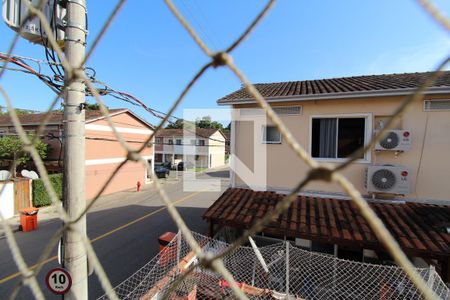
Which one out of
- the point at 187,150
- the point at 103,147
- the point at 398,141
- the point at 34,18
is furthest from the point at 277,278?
the point at 187,150

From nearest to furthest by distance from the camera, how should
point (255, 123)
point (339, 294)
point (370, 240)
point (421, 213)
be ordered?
point (370, 240) < point (339, 294) < point (421, 213) < point (255, 123)

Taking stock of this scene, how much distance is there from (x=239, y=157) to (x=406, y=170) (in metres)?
4.34

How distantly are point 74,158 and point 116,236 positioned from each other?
27.9ft

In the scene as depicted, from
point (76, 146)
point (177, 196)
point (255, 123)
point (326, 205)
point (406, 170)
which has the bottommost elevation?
point (177, 196)

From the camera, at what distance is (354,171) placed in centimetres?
623

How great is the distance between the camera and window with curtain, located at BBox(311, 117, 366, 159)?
625 centimetres

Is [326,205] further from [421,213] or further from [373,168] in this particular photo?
[421,213]

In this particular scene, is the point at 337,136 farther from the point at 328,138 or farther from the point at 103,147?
the point at 103,147

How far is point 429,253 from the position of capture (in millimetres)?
A: 4195

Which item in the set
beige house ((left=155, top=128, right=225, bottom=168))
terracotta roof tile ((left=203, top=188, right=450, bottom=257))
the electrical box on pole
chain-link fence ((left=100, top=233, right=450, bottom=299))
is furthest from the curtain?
beige house ((left=155, top=128, right=225, bottom=168))

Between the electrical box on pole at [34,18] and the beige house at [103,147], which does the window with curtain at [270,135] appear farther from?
the beige house at [103,147]

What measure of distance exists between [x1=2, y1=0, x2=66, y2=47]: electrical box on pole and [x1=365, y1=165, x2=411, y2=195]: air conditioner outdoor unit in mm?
6753

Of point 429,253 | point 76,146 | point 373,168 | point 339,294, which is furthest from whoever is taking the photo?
point 373,168

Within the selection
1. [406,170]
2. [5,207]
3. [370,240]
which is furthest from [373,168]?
[5,207]
